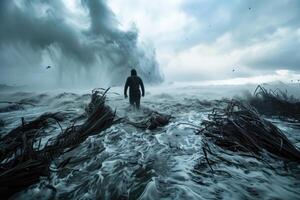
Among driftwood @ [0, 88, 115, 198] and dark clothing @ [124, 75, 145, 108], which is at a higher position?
dark clothing @ [124, 75, 145, 108]

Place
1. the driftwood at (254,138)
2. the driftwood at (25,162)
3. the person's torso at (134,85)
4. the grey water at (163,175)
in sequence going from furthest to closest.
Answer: the person's torso at (134,85)
the driftwood at (254,138)
the grey water at (163,175)
the driftwood at (25,162)

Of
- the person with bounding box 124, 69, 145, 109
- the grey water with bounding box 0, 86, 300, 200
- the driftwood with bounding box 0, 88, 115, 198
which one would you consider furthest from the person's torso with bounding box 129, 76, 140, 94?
the driftwood with bounding box 0, 88, 115, 198

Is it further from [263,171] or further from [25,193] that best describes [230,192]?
[25,193]

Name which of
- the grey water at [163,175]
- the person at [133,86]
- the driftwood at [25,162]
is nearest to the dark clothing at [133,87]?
the person at [133,86]

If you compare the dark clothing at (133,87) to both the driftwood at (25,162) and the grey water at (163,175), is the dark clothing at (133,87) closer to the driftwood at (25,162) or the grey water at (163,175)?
the grey water at (163,175)

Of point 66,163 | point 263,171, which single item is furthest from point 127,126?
point 263,171

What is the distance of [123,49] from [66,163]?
3923cm

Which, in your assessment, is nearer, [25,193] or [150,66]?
[25,193]

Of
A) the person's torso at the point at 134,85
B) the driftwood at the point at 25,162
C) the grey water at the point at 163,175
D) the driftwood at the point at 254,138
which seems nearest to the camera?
the driftwood at the point at 25,162

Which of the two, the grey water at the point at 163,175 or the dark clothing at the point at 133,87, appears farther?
the dark clothing at the point at 133,87

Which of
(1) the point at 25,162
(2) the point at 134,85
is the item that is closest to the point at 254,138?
(1) the point at 25,162

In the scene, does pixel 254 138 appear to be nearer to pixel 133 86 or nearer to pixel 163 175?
pixel 163 175

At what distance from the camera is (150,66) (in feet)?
159

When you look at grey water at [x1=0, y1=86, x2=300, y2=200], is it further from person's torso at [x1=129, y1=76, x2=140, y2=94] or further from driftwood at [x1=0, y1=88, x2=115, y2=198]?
person's torso at [x1=129, y1=76, x2=140, y2=94]
